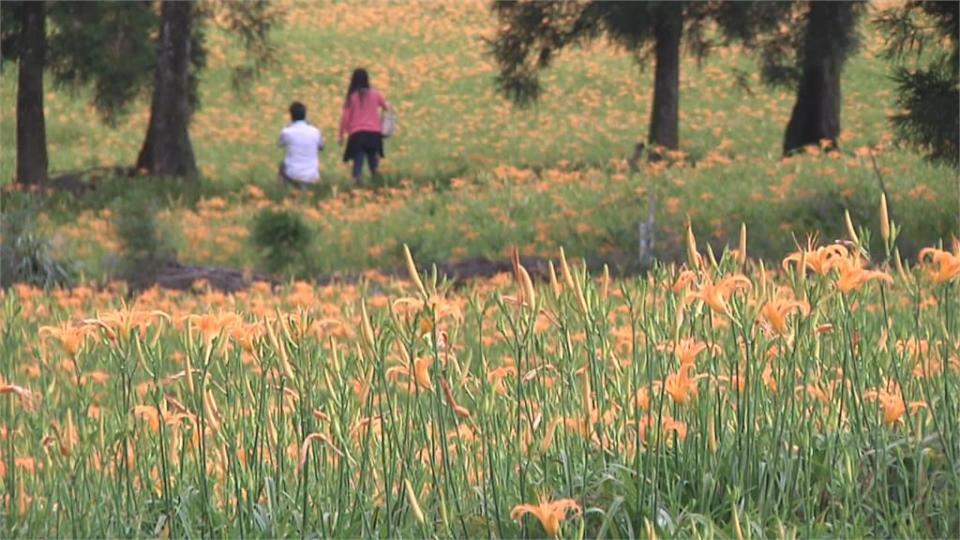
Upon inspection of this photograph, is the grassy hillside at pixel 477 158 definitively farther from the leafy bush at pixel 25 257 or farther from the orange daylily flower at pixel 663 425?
the orange daylily flower at pixel 663 425

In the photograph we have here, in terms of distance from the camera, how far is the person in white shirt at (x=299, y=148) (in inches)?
730

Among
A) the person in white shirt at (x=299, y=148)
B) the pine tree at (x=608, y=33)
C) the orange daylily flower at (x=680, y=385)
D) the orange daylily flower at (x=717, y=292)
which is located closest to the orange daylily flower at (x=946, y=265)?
the orange daylily flower at (x=717, y=292)

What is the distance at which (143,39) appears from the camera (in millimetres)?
19953

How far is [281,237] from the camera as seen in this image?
12.3 metres

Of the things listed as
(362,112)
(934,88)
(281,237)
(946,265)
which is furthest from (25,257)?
(362,112)

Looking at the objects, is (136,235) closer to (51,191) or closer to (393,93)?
(51,191)

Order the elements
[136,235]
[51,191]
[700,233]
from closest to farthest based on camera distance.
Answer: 1. [136,235]
2. [700,233]
3. [51,191]

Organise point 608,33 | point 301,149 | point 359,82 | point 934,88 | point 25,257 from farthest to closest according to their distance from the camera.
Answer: point 608,33 → point 359,82 → point 301,149 → point 934,88 → point 25,257

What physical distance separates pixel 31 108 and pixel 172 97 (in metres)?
1.84

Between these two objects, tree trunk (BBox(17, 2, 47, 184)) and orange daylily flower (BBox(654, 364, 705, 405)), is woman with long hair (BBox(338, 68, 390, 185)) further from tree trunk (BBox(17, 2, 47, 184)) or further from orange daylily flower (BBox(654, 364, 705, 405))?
orange daylily flower (BBox(654, 364, 705, 405))

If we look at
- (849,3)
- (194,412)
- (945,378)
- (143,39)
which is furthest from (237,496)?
(143,39)

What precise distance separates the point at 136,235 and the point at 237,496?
8.39 m

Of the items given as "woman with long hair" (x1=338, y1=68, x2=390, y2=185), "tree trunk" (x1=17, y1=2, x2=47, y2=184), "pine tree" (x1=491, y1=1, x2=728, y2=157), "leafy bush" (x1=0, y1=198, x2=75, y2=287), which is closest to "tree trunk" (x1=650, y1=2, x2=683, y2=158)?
"pine tree" (x1=491, y1=1, x2=728, y2=157)

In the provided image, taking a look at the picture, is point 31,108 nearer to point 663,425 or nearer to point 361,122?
point 361,122
